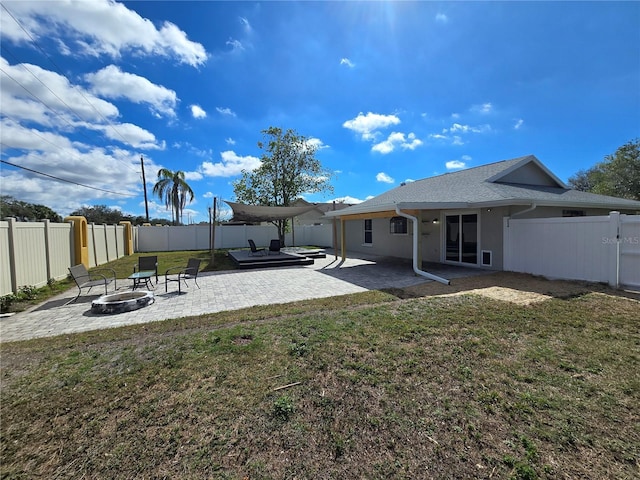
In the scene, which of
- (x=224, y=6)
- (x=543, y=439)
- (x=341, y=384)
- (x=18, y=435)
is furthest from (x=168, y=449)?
(x=224, y=6)

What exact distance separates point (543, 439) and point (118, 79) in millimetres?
14784

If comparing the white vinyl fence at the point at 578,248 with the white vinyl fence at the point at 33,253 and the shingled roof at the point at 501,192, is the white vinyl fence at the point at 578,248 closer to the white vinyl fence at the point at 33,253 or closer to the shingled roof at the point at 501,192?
the shingled roof at the point at 501,192

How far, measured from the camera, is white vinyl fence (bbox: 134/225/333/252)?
66.1 ft

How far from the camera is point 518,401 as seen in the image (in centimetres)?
252

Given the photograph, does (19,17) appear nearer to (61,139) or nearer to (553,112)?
(61,139)

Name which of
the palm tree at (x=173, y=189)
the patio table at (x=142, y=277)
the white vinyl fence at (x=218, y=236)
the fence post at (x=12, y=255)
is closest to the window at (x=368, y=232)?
the white vinyl fence at (x=218, y=236)

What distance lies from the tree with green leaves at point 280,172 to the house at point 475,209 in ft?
25.8

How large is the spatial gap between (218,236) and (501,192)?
60.5 feet

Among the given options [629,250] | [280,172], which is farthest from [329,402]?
[280,172]

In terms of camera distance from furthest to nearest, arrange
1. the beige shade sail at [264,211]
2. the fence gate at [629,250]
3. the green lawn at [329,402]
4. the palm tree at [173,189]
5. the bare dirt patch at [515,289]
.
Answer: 1. the palm tree at [173,189]
2. the beige shade sail at [264,211]
3. the fence gate at [629,250]
4. the bare dirt patch at [515,289]
5. the green lawn at [329,402]

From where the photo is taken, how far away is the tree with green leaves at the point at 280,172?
19.8m

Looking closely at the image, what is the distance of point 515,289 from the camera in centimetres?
664

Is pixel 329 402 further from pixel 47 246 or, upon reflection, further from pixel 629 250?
pixel 47 246

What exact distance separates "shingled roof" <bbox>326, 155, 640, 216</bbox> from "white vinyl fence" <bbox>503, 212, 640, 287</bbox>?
3.35 feet
